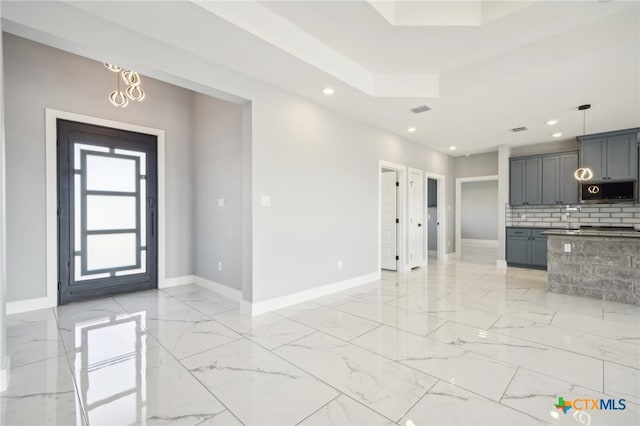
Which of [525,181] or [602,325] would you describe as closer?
[602,325]

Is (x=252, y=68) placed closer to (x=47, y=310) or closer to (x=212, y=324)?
(x=212, y=324)

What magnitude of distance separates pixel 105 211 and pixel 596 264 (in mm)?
7036

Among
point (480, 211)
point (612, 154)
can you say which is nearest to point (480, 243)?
point (480, 211)

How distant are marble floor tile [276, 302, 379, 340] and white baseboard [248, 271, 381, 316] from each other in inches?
5.8

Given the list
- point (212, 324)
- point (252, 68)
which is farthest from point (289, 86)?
point (212, 324)

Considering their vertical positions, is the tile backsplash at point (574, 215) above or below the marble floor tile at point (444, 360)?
above

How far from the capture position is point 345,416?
1.76 m

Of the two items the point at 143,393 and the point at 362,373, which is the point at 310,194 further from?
the point at 143,393

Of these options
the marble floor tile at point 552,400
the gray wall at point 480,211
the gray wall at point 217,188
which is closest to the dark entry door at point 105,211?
the gray wall at point 217,188

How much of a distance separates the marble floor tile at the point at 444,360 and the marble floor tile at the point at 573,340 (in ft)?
2.57

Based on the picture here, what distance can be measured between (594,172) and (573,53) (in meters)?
4.20

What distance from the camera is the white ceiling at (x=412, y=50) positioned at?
2.40 metres

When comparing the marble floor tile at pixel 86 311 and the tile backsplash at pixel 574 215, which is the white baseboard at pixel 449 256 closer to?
the tile backsplash at pixel 574 215

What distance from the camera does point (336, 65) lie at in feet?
11.3
